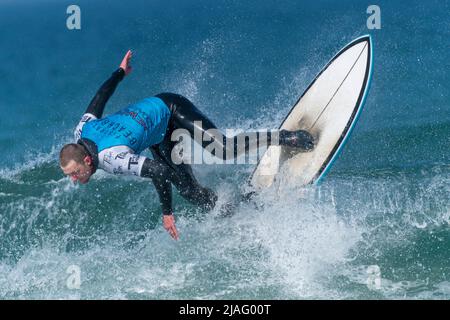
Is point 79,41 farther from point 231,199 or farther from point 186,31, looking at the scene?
point 231,199

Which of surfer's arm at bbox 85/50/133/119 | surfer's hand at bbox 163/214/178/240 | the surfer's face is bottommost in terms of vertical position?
surfer's hand at bbox 163/214/178/240

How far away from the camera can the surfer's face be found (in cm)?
663

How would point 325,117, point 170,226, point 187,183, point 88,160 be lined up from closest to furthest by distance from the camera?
point 88,160
point 170,226
point 187,183
point 325,117

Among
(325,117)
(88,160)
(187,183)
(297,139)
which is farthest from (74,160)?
(325,117)

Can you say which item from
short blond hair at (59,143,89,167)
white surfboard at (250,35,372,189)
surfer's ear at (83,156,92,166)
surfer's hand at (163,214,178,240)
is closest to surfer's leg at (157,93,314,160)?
white surfboard at (250,35,372,189)

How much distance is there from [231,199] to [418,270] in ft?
8.44

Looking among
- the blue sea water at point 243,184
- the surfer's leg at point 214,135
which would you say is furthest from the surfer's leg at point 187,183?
the surfer's leg at point 214,135

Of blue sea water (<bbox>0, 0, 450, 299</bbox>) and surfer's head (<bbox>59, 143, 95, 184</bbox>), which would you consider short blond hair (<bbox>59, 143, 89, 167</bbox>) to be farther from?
blue sea water (<bbox>0, 0, 450, 299</bbox>)

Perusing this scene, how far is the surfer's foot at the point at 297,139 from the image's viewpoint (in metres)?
8.23

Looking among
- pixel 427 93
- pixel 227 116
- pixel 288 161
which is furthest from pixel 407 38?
pixel 288 161

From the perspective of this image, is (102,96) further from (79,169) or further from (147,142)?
(79,169)

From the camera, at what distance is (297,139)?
8312 mm

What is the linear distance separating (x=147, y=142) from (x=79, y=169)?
1.18 meters

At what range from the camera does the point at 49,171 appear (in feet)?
35.5
